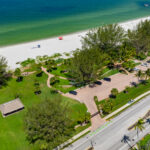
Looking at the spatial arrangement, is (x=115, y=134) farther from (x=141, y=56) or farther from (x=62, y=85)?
(x=141, y=56)

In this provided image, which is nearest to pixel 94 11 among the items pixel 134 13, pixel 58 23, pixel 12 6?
pixel 134 13

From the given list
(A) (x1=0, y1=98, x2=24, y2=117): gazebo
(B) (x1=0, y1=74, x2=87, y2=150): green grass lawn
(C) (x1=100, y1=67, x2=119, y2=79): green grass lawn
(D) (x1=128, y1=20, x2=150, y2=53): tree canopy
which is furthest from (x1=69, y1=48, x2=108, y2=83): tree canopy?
(D) (x1=128, y1=20, x2=150, y2=53): tree canopy

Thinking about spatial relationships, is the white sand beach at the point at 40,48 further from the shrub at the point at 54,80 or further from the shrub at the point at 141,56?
the shrub at the point at 141,56

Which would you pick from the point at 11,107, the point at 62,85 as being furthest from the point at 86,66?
the point at 11,107

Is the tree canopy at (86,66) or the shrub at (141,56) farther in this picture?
the shrub at (141,56)

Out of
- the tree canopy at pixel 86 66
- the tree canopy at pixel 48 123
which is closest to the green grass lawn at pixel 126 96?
the tree canopy at pixel 86 66

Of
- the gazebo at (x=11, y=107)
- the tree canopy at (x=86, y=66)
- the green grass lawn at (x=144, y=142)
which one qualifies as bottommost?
the green grass lawn at (x=144, y=142)
